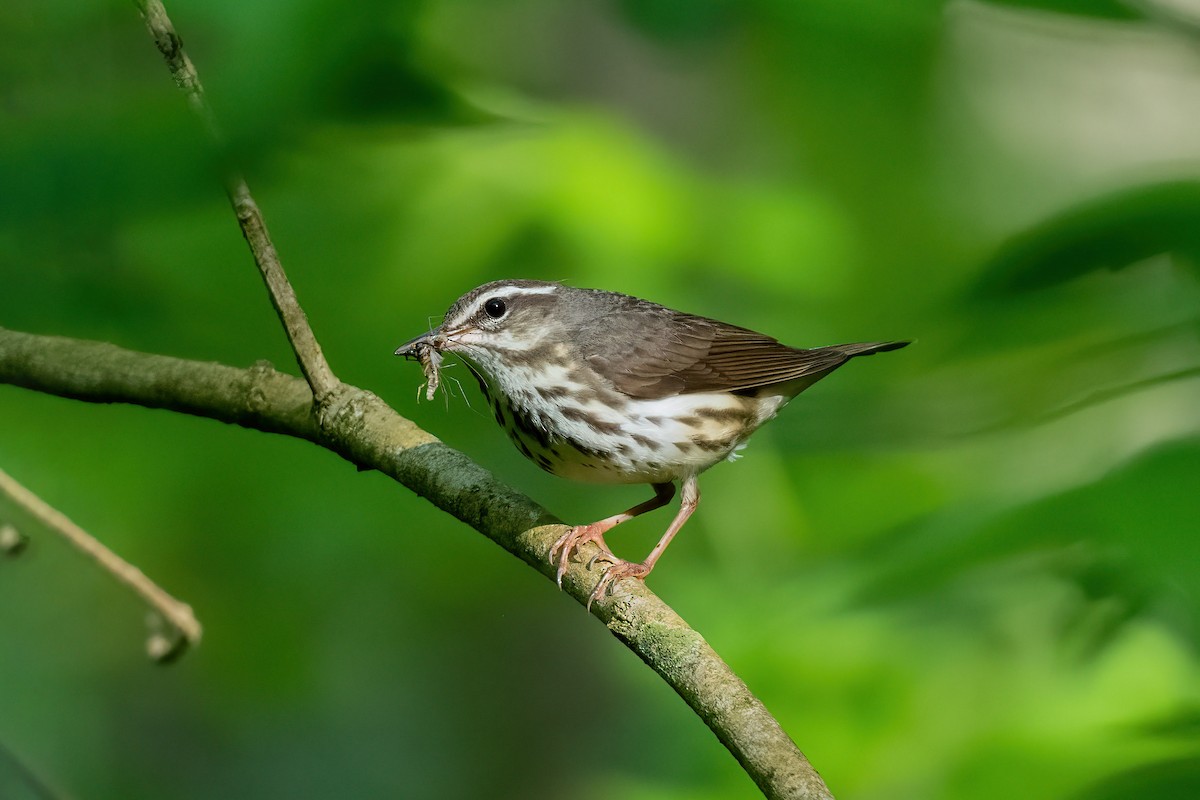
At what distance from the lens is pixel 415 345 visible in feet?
10.9

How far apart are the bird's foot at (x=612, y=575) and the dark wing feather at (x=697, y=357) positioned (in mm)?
612

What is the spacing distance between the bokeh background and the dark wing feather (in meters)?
0.21

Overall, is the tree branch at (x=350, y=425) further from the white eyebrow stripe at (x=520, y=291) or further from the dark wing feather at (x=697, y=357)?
the dark wing feather at (x=697, y=357)

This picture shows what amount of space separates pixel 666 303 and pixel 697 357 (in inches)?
17.5

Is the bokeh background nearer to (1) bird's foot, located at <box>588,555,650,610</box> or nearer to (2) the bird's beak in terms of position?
(1) bird's foot, located at <box>588,555,650,610</box>

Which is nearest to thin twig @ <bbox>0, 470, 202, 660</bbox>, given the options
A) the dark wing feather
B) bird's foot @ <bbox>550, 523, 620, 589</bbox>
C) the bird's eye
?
bird's foot @ <bbox>550, 523, 620, 589</bbox>

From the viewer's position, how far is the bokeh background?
1.67 m

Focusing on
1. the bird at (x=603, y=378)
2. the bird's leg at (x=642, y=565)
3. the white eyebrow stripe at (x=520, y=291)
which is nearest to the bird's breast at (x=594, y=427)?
the bird at (x=603, y=378)

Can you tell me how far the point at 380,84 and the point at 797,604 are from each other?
1410 millimetres

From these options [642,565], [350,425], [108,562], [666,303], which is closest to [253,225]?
[350,425]

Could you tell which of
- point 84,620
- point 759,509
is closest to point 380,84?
point 759,509

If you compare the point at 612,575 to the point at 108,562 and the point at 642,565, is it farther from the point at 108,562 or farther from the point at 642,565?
the point at 108,562

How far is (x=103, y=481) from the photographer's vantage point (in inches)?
159

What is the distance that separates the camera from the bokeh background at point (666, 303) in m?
1.67
